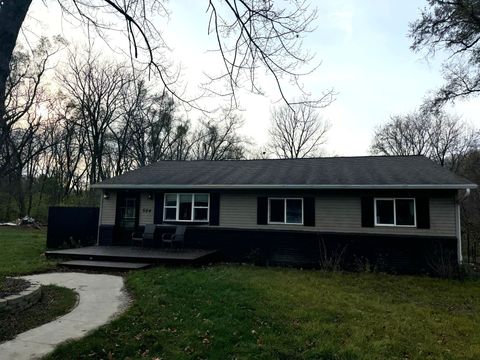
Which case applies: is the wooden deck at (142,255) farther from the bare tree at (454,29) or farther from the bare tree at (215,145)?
the bare tree at (215,145)

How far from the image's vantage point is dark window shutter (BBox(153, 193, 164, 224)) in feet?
42.2

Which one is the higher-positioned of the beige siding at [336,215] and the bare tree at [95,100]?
the bare tree at [95,100]

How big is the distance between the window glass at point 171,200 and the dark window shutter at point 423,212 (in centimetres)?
784

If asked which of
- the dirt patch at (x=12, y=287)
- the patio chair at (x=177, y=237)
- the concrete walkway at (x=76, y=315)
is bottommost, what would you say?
the concrete walkway at (x=76, y=315)

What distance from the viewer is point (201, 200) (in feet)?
41.4

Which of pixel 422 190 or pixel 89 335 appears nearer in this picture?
pixel 89 335

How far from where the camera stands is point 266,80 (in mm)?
4277

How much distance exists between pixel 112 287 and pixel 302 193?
638 cm

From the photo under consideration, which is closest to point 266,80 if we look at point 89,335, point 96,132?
point 89,335

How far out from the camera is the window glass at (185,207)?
12.7 m

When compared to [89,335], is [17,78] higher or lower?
higher

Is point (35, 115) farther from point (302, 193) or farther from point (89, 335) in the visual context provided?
point (89, 335)

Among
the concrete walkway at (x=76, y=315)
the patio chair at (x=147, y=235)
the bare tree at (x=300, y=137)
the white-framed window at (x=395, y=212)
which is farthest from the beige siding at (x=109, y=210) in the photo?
the bare tree at (x=300, y=137)

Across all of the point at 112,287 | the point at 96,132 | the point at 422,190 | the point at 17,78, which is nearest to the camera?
the point at 112,287
